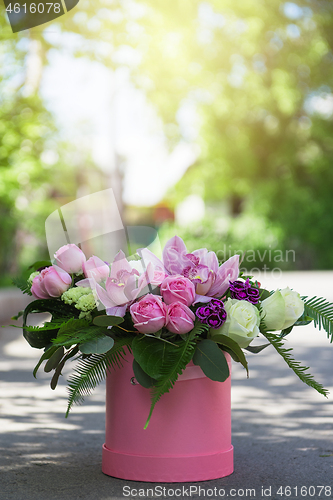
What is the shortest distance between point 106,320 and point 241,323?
1.80 feet

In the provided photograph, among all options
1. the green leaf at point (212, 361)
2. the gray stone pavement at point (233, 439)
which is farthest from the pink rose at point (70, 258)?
the gray stone pavement at point (233, 439)

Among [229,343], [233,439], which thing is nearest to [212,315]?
[229,343]

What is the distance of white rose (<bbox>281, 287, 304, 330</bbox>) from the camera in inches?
102

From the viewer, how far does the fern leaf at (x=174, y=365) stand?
2.40m

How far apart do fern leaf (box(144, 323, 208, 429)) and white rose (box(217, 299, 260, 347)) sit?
109 mm

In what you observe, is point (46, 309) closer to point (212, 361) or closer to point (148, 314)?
point (148, 314)

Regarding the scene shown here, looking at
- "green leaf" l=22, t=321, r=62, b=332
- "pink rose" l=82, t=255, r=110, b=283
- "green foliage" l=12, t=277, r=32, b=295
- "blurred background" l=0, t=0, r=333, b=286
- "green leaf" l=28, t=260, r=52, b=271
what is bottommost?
"blurred background" l=0, t=0, r=333, b=286

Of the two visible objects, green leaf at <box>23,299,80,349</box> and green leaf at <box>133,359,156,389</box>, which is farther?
green leaf at <box>23,299,80,349</box>

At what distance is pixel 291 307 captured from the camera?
2602mm

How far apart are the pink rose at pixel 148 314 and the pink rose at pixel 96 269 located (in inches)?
10.0

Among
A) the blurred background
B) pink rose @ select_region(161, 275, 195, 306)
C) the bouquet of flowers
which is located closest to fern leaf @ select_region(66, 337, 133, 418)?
the bouquet of flowers

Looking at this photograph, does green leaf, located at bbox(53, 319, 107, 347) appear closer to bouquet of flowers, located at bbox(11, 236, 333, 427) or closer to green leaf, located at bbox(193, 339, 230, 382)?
bouquet of flowers, located at bbox(11, 236, 333, 427)

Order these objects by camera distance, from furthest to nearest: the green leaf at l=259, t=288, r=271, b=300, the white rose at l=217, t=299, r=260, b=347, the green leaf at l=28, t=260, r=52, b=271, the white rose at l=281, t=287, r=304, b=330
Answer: the green leaf at l=28, t=260, r=52, b=271 → the green leaf at l=259, t=288, r=271, b=300 → the white rose at l=281, t=287, r=304, b=330 → the white rose at l=217, t=299, r=260, b=347

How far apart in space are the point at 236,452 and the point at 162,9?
13.7 meters
